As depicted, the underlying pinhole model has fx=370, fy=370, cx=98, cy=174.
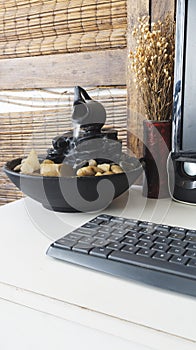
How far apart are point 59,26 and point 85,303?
957 millimetres

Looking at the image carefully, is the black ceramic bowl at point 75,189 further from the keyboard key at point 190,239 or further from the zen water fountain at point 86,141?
the keyboard key at point 190,239

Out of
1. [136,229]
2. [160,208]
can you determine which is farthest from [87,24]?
[136,229]

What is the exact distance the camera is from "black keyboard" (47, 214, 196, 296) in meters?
0.51

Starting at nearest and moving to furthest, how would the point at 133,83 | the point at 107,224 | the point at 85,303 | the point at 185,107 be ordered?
the point at 85,303, the point at 107,224, the point at 185,107, the point at 133,83

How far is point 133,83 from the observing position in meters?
1.06

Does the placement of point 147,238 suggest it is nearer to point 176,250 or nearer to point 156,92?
point 176,250

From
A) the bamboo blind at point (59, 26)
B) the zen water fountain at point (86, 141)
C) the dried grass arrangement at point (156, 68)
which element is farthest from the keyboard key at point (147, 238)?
the bamboo blind at point (59, 26)

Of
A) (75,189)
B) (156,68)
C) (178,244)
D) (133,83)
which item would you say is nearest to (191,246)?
(178,244)

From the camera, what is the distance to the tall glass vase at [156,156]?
907 mm

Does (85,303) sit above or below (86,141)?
below

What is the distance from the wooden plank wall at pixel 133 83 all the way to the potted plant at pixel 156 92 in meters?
0.05

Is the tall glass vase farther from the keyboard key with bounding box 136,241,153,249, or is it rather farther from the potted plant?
the keyboard key with bounding box 136,241,153,249

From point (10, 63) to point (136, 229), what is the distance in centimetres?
89

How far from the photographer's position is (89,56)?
3.74 ft
